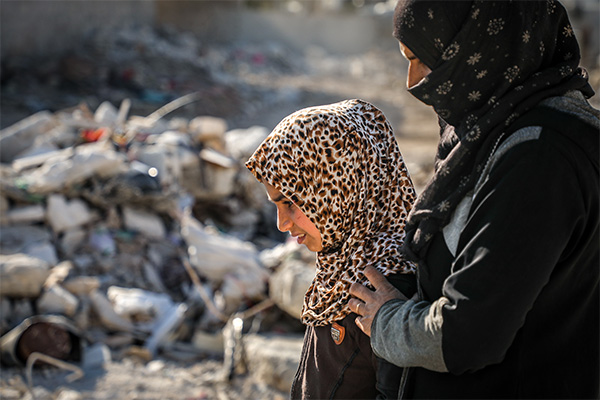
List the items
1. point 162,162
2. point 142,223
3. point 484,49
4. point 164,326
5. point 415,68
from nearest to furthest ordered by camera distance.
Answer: point 484,49 < point 415,68 < point 164,326 < point 142,223 < point 162,162

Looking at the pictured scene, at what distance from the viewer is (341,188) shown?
4.97 ft

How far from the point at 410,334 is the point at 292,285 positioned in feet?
8.49

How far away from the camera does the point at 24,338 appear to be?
12.1ft

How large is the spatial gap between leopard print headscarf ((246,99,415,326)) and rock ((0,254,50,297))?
3049 millimetres

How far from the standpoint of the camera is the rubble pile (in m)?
3.87

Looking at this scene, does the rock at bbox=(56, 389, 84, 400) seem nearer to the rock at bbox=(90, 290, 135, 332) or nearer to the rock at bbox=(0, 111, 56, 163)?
the rock at bbox=(90, 290, 135, 332)

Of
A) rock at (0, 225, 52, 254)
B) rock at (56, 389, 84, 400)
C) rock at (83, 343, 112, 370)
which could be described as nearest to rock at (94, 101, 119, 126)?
rock at (0, 225, 52, 254)

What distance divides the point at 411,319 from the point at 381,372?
0.21 m

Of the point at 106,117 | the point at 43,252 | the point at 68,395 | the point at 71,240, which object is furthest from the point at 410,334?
the point at 106,117

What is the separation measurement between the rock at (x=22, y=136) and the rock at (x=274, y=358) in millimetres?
3474

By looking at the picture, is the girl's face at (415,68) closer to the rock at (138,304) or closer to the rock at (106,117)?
the rock at (138,304)

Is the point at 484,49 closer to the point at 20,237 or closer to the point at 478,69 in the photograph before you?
the point at 478,69

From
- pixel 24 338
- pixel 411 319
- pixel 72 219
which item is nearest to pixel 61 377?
pixel 24 338

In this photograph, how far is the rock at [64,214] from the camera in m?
4.86
